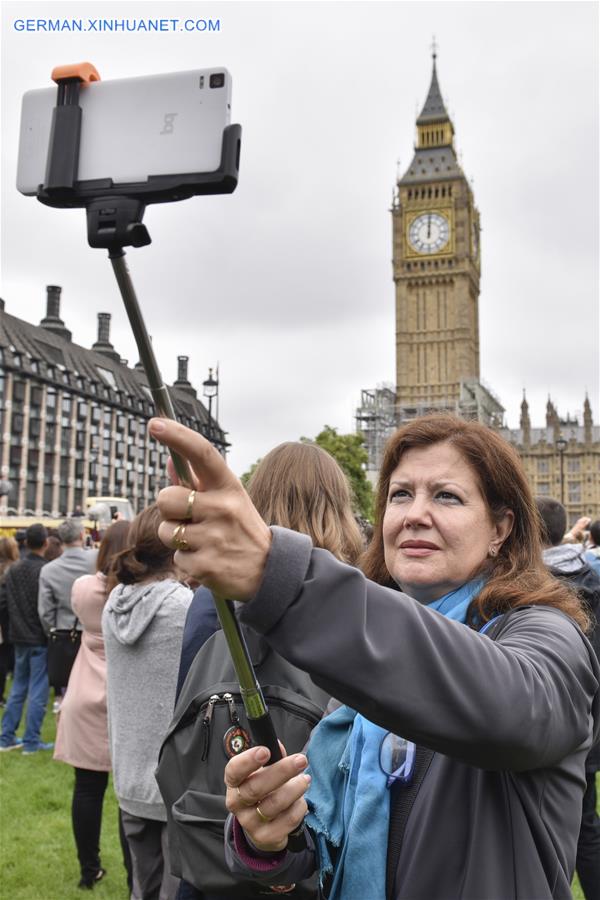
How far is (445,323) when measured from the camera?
3610 inches

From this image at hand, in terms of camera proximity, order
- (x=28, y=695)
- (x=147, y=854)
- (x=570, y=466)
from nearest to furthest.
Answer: (x=147, y=854) < (x=28, y=695) < (x=570, y=466)

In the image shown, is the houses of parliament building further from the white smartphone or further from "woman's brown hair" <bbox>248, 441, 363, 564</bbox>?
the white smartphone

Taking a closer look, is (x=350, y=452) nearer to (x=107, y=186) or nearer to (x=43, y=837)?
(x=43, y=837)

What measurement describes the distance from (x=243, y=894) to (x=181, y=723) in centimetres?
51

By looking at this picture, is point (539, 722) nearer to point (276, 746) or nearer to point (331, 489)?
point (276, 746)

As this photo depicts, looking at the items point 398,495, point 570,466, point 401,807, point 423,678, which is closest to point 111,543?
point 398,495

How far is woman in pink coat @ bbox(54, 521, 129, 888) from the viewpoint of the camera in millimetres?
5043

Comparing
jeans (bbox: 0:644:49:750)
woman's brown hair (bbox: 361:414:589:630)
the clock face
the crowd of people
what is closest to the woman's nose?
the crowd of people

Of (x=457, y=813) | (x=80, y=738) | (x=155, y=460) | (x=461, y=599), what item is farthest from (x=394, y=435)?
(x=155, y=460)

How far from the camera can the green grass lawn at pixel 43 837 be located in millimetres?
5160

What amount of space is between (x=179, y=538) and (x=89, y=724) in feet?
14.3

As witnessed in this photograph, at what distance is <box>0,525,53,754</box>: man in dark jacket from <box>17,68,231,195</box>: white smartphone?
770 centimetres

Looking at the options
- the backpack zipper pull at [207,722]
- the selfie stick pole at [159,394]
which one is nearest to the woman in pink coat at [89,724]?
the backpack zipper pull at [207,722]

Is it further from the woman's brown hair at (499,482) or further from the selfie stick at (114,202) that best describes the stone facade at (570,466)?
the selfie stick at (114,202)
